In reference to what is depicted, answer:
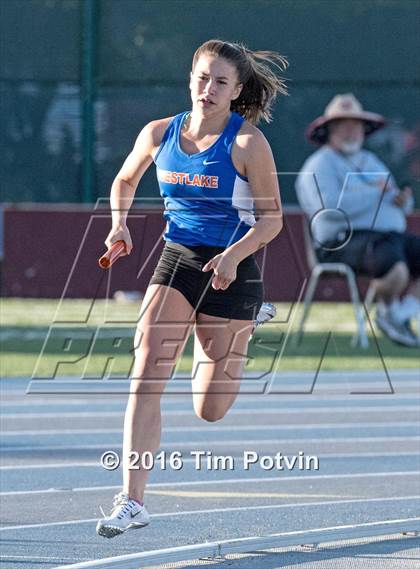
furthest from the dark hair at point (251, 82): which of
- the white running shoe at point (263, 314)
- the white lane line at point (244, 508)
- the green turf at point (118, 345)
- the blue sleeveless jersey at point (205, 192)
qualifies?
the green turf at point (118, 345)

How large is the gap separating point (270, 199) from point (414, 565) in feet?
4.89

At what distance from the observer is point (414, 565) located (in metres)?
5.85

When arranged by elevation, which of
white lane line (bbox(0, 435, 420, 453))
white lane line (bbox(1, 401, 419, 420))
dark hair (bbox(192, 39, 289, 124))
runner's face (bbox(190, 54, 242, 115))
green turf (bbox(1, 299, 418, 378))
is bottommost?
runner's face (bbox(190, 54, 242, 115))

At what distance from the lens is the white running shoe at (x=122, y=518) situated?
18.7ft

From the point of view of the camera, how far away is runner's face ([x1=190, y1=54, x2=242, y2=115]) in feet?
20.1

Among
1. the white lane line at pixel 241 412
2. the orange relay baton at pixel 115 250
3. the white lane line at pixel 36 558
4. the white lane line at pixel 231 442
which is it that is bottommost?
the white lane line at pixel 36 558

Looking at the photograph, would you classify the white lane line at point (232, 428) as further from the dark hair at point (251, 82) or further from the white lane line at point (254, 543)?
the dark hair at point (251, 82)

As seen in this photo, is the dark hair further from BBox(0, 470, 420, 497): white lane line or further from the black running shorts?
BBox(0, 470, 420, 497): white lane line

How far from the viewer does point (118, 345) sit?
14945mm

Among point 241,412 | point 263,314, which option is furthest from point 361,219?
point 263,314

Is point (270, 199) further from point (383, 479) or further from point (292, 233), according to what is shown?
point (292, 233)

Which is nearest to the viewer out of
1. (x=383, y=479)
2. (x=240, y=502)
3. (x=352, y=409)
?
(x=240, y=502)

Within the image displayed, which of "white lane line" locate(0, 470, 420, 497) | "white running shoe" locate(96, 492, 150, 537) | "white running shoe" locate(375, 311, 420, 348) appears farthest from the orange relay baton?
"white running shoe" locate(375, 311, 420, 348)

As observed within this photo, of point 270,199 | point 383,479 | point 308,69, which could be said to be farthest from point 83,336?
point 270,199
